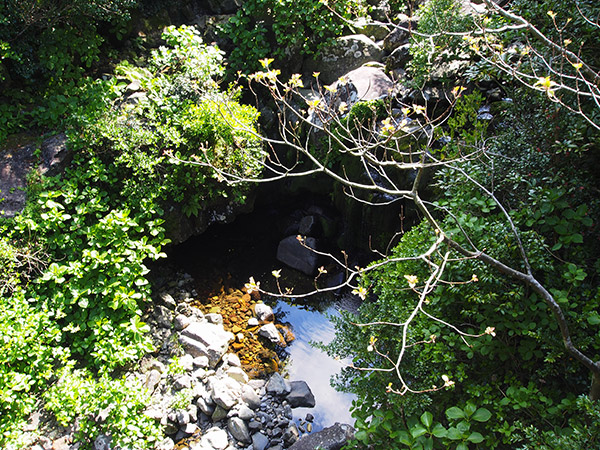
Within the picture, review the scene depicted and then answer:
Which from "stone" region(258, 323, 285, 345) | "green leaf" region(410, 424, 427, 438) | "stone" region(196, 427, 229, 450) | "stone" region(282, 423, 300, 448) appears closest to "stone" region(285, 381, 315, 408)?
"stone" region(282, 423, 300, 448)

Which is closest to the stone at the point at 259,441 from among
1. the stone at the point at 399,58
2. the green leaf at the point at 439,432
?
the green leaf at the point at 439,432

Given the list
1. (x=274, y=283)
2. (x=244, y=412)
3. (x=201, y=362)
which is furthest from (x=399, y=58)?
(x=244, y=412)

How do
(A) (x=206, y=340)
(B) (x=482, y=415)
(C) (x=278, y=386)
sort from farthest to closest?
(A) (x=206, y=340)
(C) (x=278, y=386)
(B) (x=482, y=415)

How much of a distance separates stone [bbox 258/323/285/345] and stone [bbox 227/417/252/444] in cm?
127

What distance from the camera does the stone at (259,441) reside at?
4336 mm

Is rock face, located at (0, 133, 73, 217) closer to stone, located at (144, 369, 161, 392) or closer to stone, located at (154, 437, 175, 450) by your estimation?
stone, located at (144, 369, 161, 392)

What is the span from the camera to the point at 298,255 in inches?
265

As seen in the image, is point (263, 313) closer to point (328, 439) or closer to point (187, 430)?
point (187, 430)

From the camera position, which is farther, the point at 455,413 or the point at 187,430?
the point at 187,430

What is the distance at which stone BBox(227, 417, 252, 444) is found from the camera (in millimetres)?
4395

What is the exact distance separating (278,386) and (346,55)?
604 cm

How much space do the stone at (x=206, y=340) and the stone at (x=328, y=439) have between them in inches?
61.2

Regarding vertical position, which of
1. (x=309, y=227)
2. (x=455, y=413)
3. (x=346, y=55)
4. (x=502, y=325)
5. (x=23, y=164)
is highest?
(x=346, y=55)

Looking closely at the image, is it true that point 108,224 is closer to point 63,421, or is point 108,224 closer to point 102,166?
point 102,166
